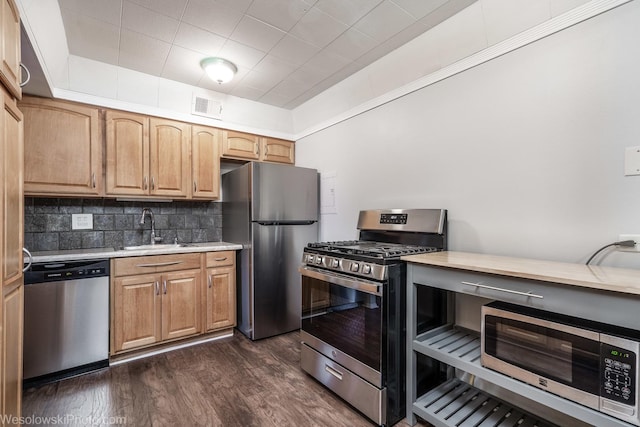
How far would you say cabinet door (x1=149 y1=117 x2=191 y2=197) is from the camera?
278cm

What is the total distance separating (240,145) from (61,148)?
1531 mm

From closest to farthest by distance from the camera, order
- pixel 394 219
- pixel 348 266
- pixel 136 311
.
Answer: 1. pixel 348 266
2. pixel 394 219
3. pixel 136 311

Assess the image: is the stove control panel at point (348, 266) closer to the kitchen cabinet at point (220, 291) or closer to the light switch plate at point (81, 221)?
the kitchen cabinet at point (220, 291)

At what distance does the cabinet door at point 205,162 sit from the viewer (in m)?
2.99

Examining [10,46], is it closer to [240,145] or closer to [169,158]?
[169,158]

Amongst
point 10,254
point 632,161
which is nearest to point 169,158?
point 10,254

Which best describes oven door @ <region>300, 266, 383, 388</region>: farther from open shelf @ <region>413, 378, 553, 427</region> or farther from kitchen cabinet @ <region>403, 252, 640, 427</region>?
open shelf @ <region>413, 378, 553, 427</region>

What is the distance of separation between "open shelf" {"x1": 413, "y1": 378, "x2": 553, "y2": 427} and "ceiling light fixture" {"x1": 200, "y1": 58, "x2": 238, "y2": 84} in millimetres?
2846

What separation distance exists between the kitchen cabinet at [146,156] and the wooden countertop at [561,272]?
2.42 meters

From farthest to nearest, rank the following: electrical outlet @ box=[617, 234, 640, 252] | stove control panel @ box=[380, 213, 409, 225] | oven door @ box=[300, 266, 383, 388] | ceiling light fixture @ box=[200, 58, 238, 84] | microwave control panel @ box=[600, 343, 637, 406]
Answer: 1. ceiling light fixture @ box=[200, 58, 238, 84]
2. stove control panel @ box=[380, 213, 409, 225]
3. oven door @ box=[300, 266, 383, 388]
4. electrical outlet @ box=[617, 234, 640, 252]
5. microwave control panel @ box=[600, 343, 637, 406]

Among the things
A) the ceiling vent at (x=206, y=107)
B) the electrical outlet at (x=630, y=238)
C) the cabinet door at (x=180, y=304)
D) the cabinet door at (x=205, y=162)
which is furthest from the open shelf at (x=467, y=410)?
the ceiling vent at (x=206, y=107)

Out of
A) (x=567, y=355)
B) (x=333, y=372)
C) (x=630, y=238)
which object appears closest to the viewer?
(x=567, y=355)

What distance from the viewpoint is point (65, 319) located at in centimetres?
214

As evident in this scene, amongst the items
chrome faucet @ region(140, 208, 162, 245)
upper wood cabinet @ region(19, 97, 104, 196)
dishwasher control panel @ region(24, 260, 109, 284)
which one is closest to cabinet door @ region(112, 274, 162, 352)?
dishwasher control panel @ region(24, 260, 109, 284)
